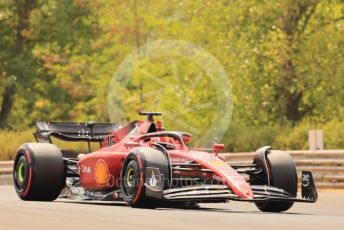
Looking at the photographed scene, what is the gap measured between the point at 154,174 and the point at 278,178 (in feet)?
6.75

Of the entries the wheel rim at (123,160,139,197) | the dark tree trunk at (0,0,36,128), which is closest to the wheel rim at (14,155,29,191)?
the wheel rim at (123,160,139,197)

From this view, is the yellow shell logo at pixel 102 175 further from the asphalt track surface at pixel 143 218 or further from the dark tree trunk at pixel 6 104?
the dark tree trunk at pixel 6 104

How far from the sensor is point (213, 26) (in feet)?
132

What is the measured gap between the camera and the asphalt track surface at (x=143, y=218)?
40.8ft

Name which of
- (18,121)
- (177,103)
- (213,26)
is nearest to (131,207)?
(177,103)

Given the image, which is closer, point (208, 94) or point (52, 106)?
point (208, 94)

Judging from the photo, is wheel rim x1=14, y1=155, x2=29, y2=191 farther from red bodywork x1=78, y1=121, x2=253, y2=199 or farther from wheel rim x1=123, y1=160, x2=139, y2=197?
wheel rim x1=123, y1=160, x2=139, y2=197

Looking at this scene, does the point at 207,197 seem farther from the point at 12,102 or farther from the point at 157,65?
the point at 12,102

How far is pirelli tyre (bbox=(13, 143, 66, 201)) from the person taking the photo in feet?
58.3

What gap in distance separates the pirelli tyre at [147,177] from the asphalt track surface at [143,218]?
0.22 meters

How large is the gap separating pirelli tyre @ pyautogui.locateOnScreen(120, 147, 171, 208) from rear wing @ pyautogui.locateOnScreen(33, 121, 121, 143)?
12.5 feet

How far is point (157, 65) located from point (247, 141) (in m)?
9.37

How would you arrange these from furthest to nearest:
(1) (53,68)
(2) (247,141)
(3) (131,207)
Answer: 1. (1) (53,68)
2. (2) (247,141)
3. (3) (131,207)

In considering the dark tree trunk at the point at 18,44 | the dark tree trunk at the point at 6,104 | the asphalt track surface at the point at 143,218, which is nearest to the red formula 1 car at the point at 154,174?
the asphalt track surface at the point at 143,218
